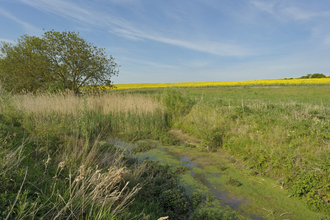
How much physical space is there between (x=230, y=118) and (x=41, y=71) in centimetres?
1600

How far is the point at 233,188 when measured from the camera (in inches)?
147

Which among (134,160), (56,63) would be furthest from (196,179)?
(56,63)

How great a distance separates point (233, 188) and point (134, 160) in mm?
2593

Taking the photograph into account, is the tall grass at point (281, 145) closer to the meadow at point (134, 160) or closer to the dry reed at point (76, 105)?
the meadow at point (134, 160)

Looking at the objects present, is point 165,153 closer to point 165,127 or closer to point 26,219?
point 165,127

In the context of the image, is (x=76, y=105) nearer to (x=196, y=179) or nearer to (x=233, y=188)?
(x=196, y=179)

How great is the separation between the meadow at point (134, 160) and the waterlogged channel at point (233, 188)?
160 millimetres

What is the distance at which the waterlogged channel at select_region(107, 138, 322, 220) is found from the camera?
10.0 feet

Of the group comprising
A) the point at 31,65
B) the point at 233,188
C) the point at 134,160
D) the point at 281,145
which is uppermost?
the point at 31,65

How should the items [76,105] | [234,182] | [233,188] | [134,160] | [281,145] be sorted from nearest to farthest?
[233,188], [234,182], [281,145], [134,160], [76,105]

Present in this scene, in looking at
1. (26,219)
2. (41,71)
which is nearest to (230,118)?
(26,219)

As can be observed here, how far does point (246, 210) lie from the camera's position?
121 inches

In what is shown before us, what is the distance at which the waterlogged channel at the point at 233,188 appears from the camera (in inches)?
120

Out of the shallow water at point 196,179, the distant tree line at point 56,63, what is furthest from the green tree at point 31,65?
the shallow water at point 196,179
